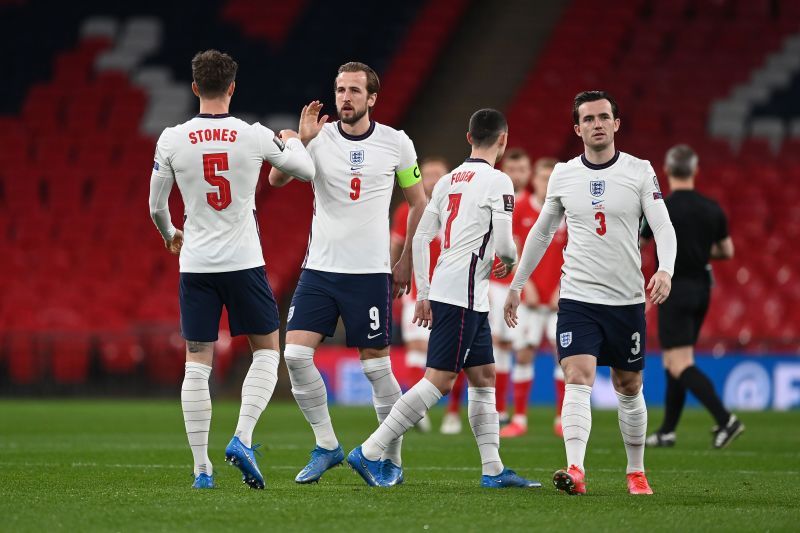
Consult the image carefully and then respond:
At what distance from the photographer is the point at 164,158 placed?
268 inches

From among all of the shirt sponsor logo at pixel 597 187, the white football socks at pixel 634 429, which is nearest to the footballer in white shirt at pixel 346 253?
the shirt sponsor logo at pixel 597 187

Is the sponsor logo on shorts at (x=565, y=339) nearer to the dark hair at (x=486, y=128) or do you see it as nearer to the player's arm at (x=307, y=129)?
the dark hair at (x=486, y=128)

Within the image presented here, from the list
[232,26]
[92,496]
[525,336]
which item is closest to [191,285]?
[92,496]

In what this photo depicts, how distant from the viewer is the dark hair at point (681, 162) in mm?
10711

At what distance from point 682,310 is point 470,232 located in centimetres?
408

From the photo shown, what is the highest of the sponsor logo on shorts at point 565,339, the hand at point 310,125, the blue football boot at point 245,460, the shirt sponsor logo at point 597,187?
the hand at point 310,125

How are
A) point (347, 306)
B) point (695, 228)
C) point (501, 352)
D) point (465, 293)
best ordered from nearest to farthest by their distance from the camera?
point (465, 293) → point (347, 306) → point (695, 228) → point (501, 352)

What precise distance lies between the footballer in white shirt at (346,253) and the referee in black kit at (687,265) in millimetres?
3929

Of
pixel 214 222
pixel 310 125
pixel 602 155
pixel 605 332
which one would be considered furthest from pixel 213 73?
pixel 605 332

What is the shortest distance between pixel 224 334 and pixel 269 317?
10981 mm

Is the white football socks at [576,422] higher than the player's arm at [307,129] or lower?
lower

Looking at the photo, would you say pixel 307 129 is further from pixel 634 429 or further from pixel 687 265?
pixel 687 265

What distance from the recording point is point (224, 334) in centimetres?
1783

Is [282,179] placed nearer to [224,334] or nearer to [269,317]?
[269,317]
